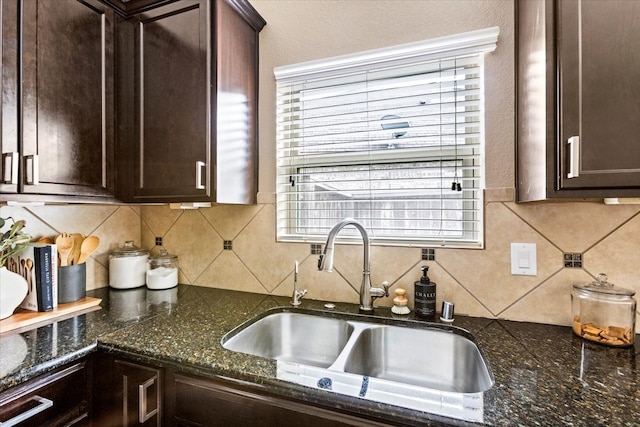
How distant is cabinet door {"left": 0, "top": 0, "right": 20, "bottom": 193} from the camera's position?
105 cm

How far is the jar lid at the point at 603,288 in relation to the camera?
0.97 meters

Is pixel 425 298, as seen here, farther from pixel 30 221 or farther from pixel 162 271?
pixel 30 221

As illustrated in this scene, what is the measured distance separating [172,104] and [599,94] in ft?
4.79

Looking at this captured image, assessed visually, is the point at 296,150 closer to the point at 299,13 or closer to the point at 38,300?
the point at 299,13

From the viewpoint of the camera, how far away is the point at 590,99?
0.86 metres

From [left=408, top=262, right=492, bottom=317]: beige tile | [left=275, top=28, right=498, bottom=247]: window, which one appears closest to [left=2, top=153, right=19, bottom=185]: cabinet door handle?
[left=275, top=28, right=498, bottom=247]: window

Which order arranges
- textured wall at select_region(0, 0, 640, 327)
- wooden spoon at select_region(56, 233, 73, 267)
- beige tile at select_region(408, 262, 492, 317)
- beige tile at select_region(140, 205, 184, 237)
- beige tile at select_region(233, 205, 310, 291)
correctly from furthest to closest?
1. beige tile at select_region(140, 205, 184, 237)
2. beige tile at select_region(233, 205, 310, 291)
3. wooden spoon at select_region(56, 233, 73, 267)
4. beige tile at select_region(408, 262, 492, 317)
5. textured wall at select_region(0, 0, 640, 327)

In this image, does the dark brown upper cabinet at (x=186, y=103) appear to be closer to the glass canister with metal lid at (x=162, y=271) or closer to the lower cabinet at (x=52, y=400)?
the glass canister with metal lid at (x=162, y=271)

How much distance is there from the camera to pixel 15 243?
1.20 meters

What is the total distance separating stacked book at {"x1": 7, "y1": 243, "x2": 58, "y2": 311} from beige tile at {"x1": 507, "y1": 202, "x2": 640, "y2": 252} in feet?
6.04

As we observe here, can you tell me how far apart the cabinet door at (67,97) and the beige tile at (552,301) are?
5.78 feet

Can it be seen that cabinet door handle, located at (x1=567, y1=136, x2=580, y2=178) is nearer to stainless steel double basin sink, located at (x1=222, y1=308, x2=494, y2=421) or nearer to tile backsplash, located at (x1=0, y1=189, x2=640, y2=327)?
tile backsplash, located at (x1=0, y1=189, x2=640, y2=327)

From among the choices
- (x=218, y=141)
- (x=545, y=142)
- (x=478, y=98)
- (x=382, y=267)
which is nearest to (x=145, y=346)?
(x=218, y=141)

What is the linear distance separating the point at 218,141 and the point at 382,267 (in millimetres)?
864
